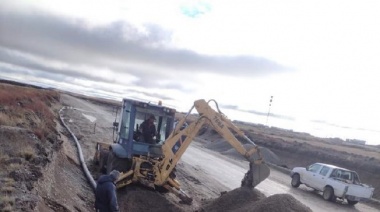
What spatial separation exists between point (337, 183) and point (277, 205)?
11.7 metres

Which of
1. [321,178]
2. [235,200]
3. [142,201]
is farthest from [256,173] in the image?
[321,178]

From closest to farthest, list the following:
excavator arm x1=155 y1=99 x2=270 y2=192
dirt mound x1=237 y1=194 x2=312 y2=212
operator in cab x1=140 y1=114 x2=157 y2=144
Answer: dirt mound x1=237 y1=194 x2=312 y2=212, excavator arm x1=155 y1=99 x2=270 y2=192, operator in cab x1=140 y1=114 x2=157 y2=144

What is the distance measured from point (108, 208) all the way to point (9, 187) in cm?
252

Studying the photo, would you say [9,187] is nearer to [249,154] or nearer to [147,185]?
[147,185]

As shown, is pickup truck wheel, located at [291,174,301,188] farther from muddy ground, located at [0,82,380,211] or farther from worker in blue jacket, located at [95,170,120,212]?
worker in blue jacket, located at [95,170,120,212]

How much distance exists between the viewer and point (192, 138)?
15.3 m

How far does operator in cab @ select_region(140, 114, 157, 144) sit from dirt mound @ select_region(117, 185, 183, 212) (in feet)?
6.04

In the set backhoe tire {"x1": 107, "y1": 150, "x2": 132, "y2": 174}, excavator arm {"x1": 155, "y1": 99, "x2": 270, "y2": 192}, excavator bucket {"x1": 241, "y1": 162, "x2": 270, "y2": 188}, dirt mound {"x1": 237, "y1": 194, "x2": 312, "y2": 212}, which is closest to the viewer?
dirt mound {"x1": 237, "y1": 194, "x2": 312, "y2": 212}

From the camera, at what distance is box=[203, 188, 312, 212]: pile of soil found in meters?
13.5

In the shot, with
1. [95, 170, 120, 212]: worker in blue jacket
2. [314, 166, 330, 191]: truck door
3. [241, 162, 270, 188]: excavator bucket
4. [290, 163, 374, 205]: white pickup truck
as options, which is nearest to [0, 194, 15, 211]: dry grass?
[95, 170, 120, 212]: worker in blue jacket

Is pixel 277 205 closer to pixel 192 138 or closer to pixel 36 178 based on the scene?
pixel 192 138

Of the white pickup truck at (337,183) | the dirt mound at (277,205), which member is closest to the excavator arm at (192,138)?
the dirt mound at (277,205)

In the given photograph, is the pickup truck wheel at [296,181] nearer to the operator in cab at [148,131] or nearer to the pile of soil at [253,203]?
the pile of soil at [253,203]

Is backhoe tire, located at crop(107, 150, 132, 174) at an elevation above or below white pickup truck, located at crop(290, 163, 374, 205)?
above
